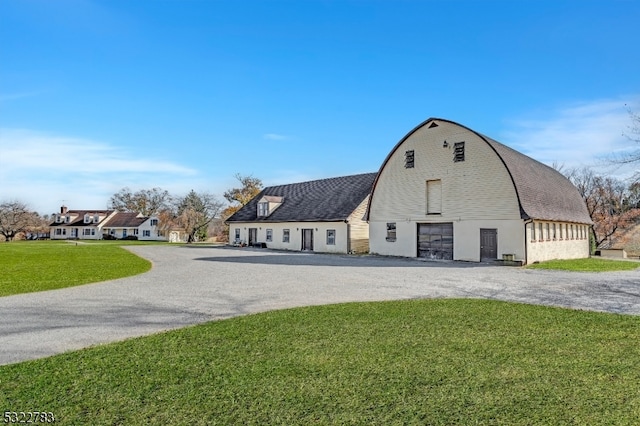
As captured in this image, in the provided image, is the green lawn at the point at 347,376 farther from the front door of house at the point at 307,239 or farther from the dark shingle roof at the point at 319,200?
the front door of house at the point at 307,239

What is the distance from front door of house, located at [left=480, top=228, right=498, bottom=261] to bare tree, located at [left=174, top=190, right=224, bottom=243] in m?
48.5

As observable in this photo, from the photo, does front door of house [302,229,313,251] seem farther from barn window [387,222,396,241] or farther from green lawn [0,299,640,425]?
green lawn [0,299,640,425]

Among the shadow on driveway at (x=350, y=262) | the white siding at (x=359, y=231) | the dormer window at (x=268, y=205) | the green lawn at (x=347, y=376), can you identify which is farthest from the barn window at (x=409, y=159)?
the green lawn at (x=347, y=376)

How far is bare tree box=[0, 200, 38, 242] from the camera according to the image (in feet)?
222

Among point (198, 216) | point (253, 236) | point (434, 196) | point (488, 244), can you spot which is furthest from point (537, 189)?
point (198, 216)

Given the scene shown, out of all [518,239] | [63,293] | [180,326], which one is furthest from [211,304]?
[518,239]

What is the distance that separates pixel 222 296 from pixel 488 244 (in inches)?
652

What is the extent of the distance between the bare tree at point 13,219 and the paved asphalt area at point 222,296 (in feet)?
226

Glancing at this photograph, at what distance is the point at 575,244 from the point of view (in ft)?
89.4

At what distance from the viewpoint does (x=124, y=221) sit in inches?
2849

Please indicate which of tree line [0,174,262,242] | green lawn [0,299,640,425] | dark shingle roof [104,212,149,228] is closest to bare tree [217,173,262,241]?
tree line [0,174,262,242]

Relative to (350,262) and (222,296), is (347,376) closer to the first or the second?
(222,296)

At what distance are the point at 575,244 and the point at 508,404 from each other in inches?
1101

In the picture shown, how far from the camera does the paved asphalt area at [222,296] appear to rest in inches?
270
